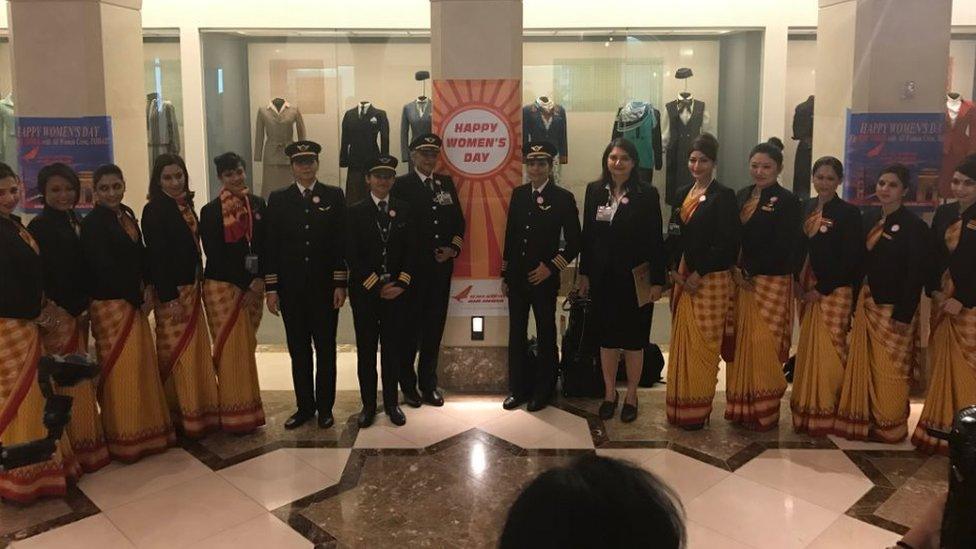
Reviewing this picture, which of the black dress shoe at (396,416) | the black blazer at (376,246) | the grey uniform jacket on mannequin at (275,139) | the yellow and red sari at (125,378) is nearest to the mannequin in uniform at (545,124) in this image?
the grey uniform jacket on mannequin at (275,139)

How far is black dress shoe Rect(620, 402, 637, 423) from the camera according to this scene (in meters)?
4.77

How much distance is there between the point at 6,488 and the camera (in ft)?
12.2

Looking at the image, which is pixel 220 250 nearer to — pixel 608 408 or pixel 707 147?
pixel 608 408

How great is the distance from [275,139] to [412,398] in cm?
388

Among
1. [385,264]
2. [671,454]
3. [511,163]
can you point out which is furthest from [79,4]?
[671,454]

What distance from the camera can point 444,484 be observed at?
3930mm

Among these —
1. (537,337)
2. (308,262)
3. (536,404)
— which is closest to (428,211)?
(308,262)

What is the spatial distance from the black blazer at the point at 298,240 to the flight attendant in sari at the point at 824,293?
2.64 m

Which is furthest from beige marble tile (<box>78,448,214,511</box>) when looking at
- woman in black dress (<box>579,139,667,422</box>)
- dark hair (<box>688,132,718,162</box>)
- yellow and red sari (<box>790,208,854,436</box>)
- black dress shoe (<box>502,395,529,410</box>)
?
yellow and red sari (<box>790,208,854,436</box>)

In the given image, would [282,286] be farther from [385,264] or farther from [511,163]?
[511,163]

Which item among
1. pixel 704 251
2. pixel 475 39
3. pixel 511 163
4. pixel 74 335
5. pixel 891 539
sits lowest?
pixel 891 539

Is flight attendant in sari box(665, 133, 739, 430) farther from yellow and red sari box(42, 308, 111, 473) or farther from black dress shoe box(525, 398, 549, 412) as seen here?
yellow and red sari box(42, 308, 111, 473)

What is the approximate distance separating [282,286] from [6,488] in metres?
1.61

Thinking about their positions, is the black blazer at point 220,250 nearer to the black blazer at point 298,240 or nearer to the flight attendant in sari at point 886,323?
the black blazer at point 298,240
